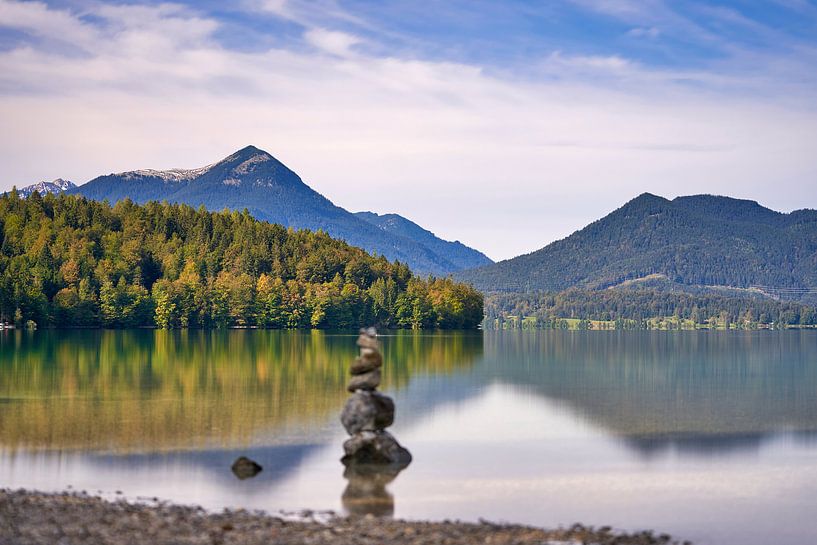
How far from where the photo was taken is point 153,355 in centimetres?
9312

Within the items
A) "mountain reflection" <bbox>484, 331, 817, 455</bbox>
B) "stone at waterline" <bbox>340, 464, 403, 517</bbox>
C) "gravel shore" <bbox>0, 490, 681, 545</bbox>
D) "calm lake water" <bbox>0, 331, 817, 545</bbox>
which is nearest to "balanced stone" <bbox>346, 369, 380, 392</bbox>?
"calm lake water" <bbox>0, 331, 817, 545</bbox>

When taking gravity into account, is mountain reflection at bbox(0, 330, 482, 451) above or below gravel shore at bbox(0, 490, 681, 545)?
above

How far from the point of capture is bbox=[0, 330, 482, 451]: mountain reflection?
130 feet

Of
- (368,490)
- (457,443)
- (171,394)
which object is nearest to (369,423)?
(368,490)

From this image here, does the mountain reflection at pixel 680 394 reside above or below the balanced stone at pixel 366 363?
below

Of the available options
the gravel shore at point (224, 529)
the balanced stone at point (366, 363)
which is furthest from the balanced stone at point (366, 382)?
the gravel shore at point (224, 529)

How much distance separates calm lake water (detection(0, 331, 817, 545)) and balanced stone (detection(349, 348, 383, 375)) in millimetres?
3075

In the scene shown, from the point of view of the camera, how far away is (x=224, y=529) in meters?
23.4

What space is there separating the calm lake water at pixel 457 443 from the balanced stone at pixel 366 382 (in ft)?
8.29

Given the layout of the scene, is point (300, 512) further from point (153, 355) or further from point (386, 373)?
point (153, 355)

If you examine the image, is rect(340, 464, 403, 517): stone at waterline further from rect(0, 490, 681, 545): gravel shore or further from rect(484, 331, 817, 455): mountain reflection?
rect(484, 331, 817, 455): mountain reflection

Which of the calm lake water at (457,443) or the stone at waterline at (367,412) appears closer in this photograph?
the calm lake water at (457,443)

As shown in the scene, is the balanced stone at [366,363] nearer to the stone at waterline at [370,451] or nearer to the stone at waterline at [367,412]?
the stone at waterline at [367,412]

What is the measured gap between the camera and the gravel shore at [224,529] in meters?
22.2
